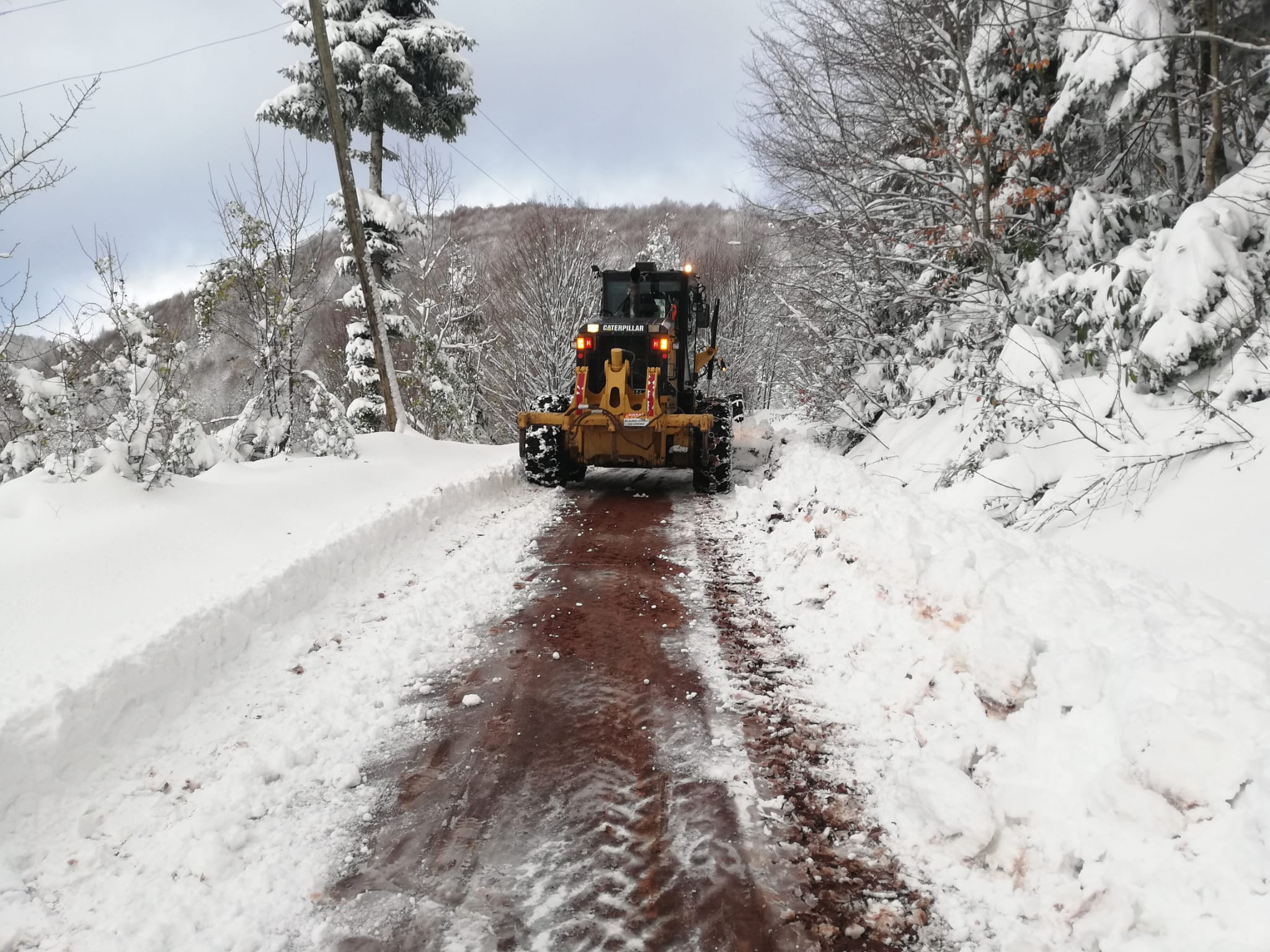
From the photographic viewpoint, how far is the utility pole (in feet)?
35.4

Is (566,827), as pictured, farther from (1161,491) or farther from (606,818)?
(1161,491)

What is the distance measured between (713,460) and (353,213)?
762 cm

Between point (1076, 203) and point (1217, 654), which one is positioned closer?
point (1217, 654)

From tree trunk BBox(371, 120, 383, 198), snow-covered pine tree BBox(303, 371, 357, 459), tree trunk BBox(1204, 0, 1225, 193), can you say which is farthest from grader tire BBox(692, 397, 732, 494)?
tree trunk BBox(371, 120, 383, 198)

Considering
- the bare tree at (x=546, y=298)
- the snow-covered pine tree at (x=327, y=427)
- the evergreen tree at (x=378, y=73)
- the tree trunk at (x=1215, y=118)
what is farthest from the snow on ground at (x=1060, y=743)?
the bare tree at (x=546, y=298)

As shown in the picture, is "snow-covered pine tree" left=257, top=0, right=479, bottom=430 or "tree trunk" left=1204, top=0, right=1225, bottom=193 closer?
"tree trunk" left=1204, top=0, right=1225, bottom=193

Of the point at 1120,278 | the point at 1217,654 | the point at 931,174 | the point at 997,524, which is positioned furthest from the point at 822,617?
the point at 931,174

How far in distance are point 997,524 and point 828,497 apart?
1.90 metres

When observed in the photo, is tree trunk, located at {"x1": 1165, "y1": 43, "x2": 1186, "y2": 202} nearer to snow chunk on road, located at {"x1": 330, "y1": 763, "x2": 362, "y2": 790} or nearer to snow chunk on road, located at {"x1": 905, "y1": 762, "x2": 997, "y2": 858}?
snow chunk on road, located at {"x1": 905, "y1": 762, "x2": 997, "y2": 858}

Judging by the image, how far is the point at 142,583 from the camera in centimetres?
483

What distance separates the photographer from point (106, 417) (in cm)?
709

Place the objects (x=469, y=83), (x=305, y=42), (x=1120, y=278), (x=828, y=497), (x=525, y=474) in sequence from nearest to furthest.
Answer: (x=1120, y=278), (x=828, y=497), (x=525, y=474), (x=305, y=42), (x=469, y=83)

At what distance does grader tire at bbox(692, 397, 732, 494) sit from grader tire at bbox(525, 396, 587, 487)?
1.96 metres

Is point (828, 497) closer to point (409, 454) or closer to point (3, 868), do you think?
point (3, 868)
